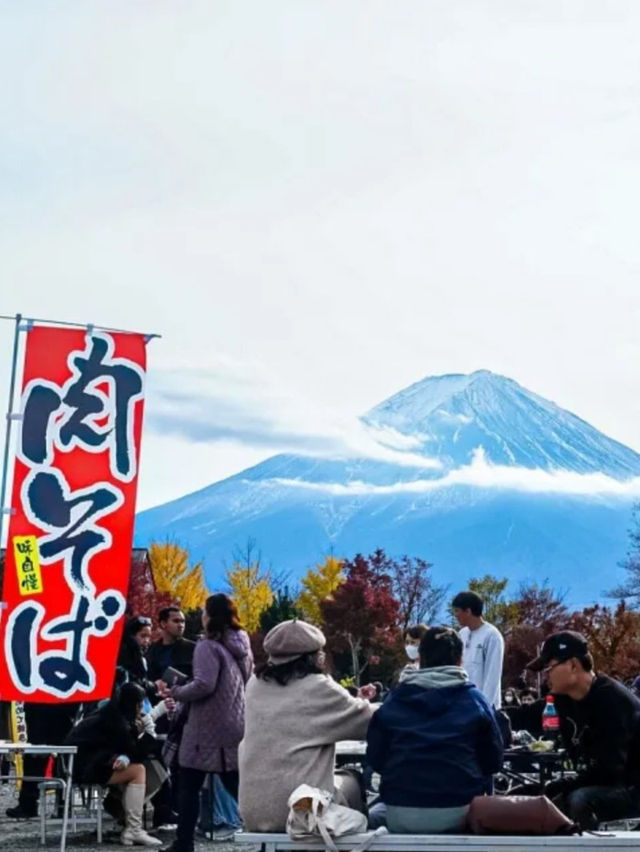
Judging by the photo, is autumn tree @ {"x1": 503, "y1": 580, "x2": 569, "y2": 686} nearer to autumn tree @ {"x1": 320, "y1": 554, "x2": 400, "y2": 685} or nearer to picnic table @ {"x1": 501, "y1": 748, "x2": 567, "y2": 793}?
autumn tree @ {"x1": 320, "y1": 554, "x2": 400, "y2": 685}

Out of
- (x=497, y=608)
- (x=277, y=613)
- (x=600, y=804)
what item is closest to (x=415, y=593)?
(x=497, y=608)

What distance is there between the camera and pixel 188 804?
9484 mm

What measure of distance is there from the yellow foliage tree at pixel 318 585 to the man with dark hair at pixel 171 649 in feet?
190

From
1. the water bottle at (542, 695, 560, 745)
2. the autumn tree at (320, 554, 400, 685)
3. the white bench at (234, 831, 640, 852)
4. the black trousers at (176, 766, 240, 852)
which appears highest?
the autumn tree at (320, 554, 400, 685)

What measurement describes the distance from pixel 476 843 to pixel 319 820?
Answer: 2.16 feet

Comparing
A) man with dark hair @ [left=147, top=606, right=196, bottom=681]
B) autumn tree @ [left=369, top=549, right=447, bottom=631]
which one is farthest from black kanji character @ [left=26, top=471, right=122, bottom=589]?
autumn tree @ [left=369, top=549, right=447, bottom=631]

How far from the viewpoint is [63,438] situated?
9.73 m

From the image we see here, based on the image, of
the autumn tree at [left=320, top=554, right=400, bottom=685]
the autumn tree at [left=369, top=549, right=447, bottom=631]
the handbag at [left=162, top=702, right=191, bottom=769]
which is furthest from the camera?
the autumn tree at [left=369, top=549, right=447, bottom=631]

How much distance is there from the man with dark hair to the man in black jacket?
557 cm

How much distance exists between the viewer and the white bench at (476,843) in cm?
614

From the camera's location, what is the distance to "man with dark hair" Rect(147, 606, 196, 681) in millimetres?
11992

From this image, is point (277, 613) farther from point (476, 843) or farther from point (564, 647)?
point (476, 843)

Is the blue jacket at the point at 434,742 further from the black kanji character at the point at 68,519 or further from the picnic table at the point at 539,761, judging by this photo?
the black kanji character at the point at 68,519

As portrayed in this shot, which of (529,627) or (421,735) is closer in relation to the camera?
(421,735)
